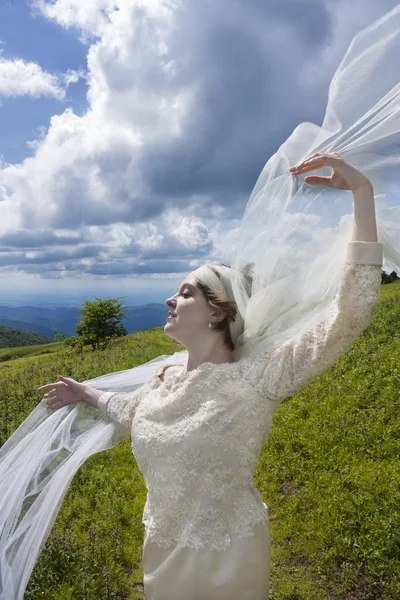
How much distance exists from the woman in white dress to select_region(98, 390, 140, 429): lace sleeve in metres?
0.48

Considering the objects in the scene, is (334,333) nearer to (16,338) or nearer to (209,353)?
→ (209,353)

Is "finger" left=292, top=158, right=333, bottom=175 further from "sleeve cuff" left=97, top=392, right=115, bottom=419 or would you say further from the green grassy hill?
the green grassy hill

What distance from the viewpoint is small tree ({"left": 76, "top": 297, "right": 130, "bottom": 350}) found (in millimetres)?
29642

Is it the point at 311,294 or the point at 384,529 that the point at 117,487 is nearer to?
the point at 384,529

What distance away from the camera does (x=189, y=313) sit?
9.95 feet

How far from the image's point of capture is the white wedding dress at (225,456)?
256 centimetres

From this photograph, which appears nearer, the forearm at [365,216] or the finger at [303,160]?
the forearm at [365,216]

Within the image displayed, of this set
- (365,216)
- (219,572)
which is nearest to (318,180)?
(365,216)

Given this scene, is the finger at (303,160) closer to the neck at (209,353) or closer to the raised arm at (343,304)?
the raised arm at (343,304)

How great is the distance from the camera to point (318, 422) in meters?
7.96

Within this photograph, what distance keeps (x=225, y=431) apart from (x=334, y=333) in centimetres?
87

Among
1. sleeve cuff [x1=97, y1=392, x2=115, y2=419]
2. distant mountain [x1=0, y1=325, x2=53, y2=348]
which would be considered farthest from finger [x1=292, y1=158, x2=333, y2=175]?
distant mountain [x1=0, y1=325, x2=53, y2=348]

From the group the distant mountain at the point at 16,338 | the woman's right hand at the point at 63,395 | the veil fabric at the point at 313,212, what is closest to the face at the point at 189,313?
the veil fabric at the point at 313,212

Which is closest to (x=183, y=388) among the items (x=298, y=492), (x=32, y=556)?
(x=32, y=556)
